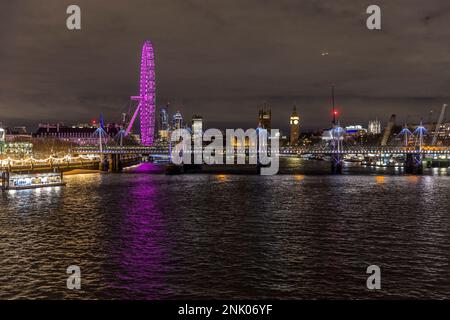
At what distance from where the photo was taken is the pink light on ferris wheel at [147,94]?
502 ft

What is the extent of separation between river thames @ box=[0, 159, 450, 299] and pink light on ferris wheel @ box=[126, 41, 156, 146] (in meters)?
106

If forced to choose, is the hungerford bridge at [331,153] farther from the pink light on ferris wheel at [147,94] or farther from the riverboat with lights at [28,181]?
the riverboat with lights at [28,181]

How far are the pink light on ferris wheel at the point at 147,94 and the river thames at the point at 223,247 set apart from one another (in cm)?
10647

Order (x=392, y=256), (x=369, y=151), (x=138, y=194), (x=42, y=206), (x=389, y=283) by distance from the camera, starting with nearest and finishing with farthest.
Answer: (x=389, y=283), (x=392, y=256), (x=42, y=206), (x=138, y=194), (x=369, y=151)

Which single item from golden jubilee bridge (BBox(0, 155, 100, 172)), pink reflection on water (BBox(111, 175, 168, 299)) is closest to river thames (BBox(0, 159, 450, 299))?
pink reflection on water (BBox(111, 175, 168, 299))

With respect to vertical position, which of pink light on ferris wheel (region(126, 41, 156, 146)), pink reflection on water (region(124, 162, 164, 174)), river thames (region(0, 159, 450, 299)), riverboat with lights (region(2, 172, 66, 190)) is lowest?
river thames (region(0, 159, 450, 299))

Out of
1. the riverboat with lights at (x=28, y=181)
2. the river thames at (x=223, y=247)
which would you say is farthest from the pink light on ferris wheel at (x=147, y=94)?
the river thames at (x=223, y=247)

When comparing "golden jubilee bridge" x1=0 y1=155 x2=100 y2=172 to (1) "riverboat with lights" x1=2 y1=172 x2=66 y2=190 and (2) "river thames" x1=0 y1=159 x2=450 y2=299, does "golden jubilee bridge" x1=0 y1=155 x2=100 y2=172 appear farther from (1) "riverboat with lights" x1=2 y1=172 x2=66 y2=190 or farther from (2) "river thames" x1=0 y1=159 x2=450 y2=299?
(2) "river thames" x1=0 y1=159 x2=450 y2=299

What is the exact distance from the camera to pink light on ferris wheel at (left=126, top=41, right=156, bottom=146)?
152875 millimetres
